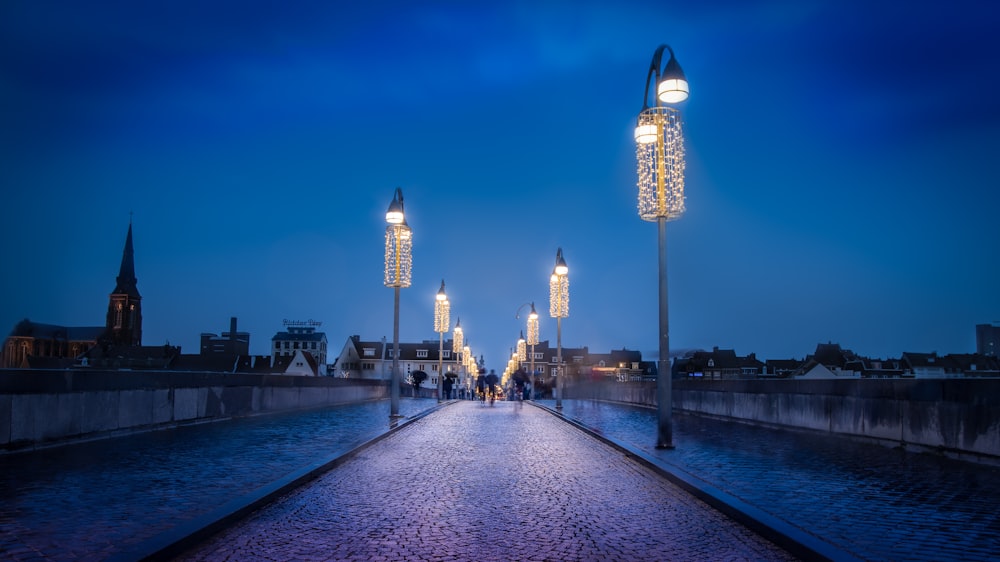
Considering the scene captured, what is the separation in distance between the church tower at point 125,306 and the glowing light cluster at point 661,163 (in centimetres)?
13822

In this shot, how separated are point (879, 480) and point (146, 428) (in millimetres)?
13132

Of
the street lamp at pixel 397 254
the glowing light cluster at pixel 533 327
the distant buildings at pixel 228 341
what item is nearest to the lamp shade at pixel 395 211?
the street lamp at pixel 397 254

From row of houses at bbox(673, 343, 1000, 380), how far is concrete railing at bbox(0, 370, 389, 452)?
57.4 m

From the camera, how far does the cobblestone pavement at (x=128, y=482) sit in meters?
6.32

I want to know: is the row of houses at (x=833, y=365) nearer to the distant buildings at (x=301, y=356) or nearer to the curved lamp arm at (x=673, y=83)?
the distant buildings at (x=301, y=356)

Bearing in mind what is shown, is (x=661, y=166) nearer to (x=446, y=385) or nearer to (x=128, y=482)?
(x=128, y=482)

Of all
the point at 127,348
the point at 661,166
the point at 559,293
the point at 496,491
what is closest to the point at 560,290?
the point at 559,293

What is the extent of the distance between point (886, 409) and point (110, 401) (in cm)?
1351

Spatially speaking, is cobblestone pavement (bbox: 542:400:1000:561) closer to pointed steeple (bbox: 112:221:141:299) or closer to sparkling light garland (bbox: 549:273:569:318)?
sparkling light garland (bbox: 549:273:569:318)

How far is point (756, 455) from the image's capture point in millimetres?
12578

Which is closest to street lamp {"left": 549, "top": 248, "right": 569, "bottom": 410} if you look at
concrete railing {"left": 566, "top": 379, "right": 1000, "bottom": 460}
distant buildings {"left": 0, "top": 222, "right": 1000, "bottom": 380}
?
concrete railing {"left": 566, "top": 379, "right": 1000, "bottom": 460}

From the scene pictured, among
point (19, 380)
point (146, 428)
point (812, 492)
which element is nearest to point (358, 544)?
point (812, 492)

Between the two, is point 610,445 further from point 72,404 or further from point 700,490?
point 72,404

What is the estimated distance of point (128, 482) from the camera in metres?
9.20
